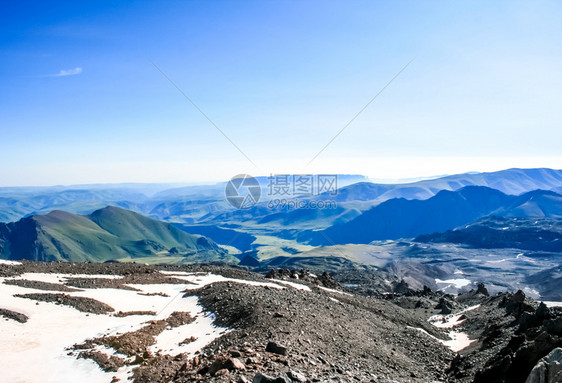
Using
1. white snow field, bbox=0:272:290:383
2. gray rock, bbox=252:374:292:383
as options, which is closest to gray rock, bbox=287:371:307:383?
gray rock, bbox=252:374:292:383

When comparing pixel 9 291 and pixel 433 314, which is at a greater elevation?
pixel 9 291

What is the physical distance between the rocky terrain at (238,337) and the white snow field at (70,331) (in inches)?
4.0

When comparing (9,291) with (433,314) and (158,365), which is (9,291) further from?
(433,314)

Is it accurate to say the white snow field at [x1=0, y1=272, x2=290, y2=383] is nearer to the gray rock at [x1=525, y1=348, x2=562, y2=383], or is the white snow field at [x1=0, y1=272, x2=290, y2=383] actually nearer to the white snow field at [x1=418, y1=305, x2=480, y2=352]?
the gray rock at [x1=525, y1=348, x2=562, y2=383]

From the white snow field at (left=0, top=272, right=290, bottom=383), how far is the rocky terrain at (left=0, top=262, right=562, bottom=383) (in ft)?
0.33

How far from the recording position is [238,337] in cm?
1848

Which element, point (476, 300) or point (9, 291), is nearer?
point (9, 291)

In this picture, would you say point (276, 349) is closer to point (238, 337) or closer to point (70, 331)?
point (238, 337)

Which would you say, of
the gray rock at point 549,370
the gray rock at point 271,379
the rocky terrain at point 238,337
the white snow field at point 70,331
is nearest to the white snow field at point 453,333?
the rocky terrain at point 238,337

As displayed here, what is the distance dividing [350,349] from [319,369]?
6.84 m

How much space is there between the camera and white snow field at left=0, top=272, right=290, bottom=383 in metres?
16.1

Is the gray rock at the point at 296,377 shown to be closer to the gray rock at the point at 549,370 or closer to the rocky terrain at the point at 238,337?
the rocky terrain at the point at 238,337

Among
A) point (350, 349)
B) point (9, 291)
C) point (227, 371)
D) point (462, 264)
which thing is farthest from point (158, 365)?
point (462, 264)

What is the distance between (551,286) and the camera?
439 feet
